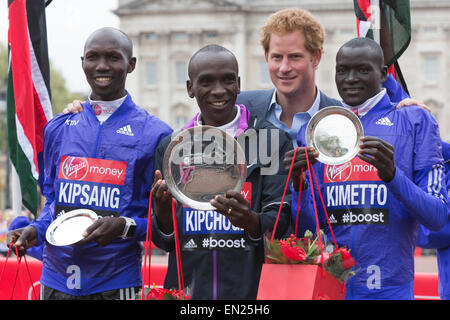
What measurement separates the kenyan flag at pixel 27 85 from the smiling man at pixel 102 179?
0.72 metres

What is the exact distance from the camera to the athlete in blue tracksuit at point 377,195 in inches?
122

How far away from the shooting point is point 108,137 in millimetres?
3729

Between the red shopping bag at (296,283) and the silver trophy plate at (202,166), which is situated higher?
the silver trophy plate at (202,166)

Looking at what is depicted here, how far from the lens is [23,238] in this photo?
3518 millimetres

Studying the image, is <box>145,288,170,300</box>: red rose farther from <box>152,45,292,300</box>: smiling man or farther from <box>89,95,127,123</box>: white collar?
<box>89,95,127,123</box>: white collar

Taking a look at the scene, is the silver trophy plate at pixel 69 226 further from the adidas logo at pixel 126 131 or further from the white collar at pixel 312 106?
the white collar at pixel 312 106

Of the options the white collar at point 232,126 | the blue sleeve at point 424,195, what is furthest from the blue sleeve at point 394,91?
the white collar at point 232,126

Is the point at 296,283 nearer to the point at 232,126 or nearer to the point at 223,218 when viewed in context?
the point at 223,218

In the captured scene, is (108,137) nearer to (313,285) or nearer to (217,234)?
(217,234)

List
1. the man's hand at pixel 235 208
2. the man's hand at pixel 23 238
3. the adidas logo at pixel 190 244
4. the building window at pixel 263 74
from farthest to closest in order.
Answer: the building window at pixel 263 74 < the man's hand at pixel 23 238 < the adidas logo at pixel 190 244 < the man's hand at pixel 235 208

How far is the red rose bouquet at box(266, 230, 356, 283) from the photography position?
2.51 metres

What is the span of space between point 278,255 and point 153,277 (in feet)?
13.9
